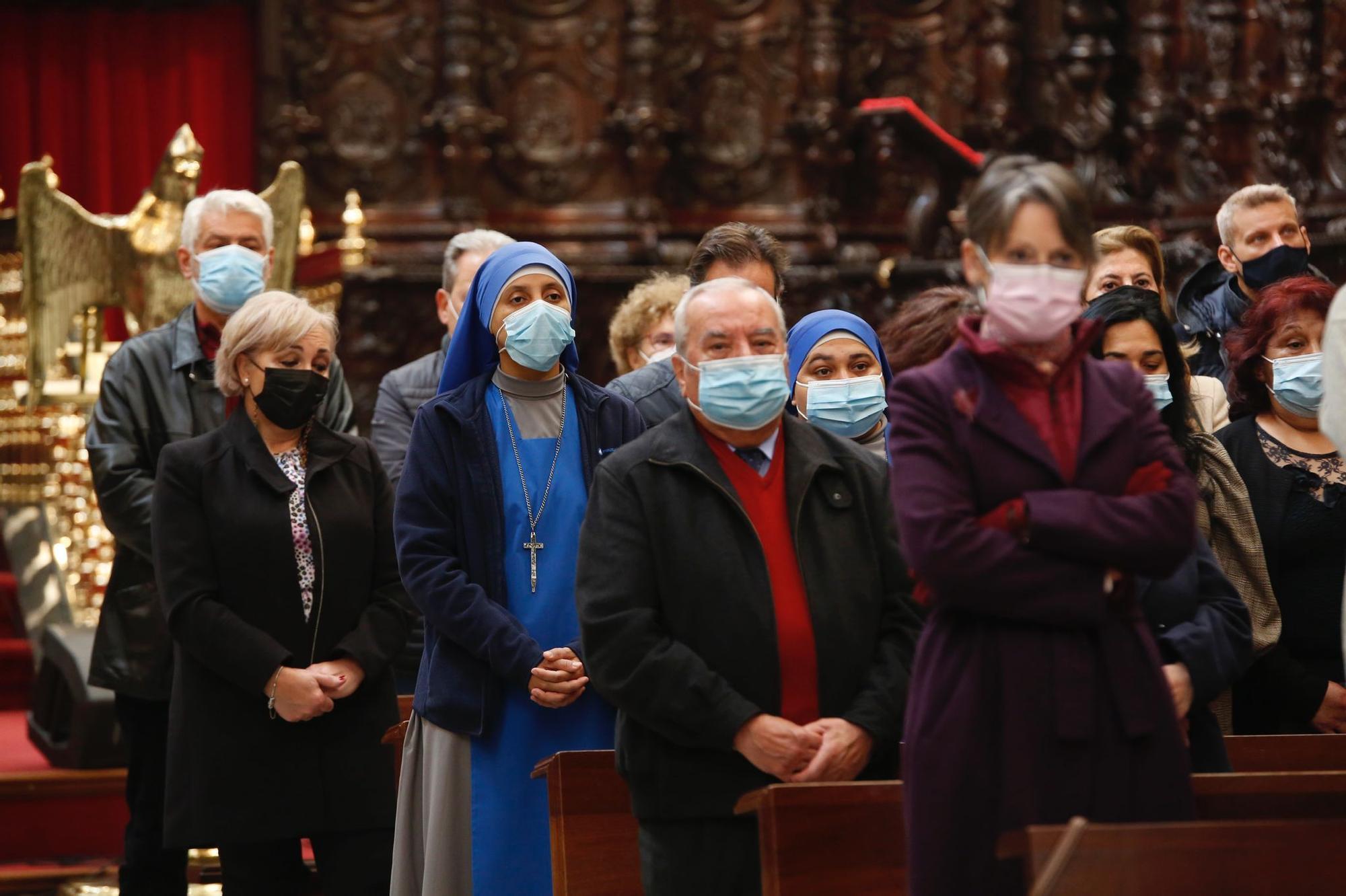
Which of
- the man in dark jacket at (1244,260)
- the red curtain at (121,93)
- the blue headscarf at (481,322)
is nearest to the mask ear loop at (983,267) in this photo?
the blue headscarf at (481,322)

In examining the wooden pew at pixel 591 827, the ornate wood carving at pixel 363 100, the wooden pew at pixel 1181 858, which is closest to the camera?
the wooden pew at pixel 1181 858

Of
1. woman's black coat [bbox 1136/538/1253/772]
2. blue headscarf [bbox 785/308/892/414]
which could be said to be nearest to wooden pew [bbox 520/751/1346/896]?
woman's black coat [bbox 1136/538/1253/772]

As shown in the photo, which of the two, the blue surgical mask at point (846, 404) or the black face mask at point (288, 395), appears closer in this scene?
the blue surgical mask at point (846, 404)

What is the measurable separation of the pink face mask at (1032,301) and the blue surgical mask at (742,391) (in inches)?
22.9

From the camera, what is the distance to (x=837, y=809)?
2678mm

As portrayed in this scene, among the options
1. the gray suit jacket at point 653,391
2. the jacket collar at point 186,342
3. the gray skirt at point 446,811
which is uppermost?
the jacket collar at point 186,342

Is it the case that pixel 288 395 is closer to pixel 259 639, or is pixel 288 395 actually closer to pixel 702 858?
pixel 259 639

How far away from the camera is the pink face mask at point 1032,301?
239 centimetres

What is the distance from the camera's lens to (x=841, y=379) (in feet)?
12.3

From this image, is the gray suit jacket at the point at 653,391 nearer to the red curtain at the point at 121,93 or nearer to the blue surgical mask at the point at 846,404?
the blue surgical mask at the point at 846,404

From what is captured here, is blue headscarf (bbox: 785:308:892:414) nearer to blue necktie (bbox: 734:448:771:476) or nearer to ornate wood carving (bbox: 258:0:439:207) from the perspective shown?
blue necktie (bbox: 734:448:771:476)

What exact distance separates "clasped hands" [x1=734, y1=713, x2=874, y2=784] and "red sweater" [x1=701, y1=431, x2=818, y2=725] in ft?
0.18

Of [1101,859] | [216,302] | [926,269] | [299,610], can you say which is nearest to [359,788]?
[299,610]

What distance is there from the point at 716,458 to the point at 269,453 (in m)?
1.41
